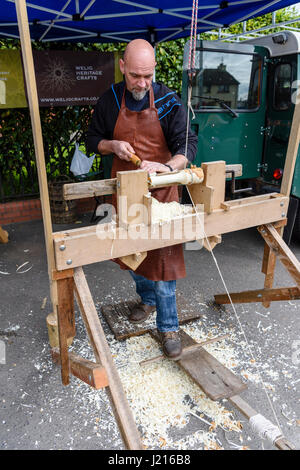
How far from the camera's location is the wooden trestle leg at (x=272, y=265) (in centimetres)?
228

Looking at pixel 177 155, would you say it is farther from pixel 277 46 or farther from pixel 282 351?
pixel 277 46

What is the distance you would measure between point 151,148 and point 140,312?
51.4 inches

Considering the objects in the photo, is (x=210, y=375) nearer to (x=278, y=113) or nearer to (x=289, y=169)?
(x=289, y=169)

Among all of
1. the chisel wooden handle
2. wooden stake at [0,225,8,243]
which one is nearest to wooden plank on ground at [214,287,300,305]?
the chisel wooden handle

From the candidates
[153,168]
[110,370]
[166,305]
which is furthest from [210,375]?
[153,168]

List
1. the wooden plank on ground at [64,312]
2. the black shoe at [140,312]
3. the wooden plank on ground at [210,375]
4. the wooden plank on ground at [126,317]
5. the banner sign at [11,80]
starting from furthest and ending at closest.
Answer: the banner sign at [11,80]
the black shoe at [140,312]
the wooden plank on ground at [126,317]
the wooden plank on ground at [210,375]
the wooden plank on ground at [64,312]

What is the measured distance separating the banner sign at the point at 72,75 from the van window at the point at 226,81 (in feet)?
6.22

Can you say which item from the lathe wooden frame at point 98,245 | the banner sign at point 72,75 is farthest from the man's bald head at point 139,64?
the banner sign at point 72,75

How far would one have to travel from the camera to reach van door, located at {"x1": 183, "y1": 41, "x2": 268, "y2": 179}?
3.82 metres

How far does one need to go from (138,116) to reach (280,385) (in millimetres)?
1912

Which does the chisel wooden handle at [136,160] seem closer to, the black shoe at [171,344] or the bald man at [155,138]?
the bald man at [155,138]

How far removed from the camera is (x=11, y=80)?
→ 480 centimetres

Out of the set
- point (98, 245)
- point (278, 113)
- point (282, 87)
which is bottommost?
point (98, 245)

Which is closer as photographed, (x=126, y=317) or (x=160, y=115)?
(x=160, y=115)
